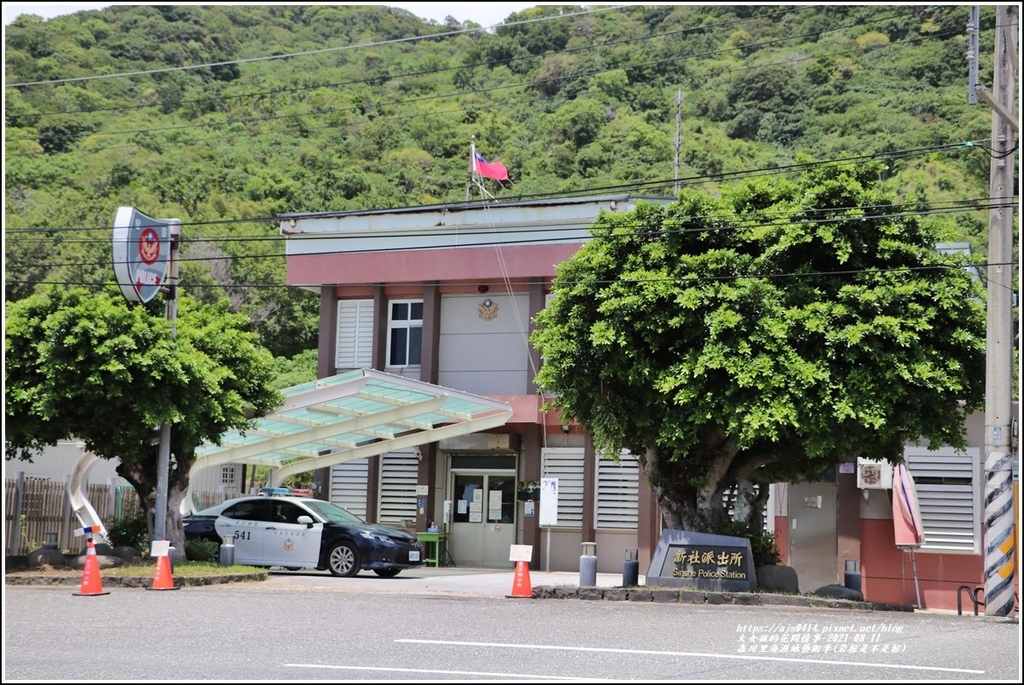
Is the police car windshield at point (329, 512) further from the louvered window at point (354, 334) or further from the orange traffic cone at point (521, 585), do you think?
the louvered window at point (354, 334)

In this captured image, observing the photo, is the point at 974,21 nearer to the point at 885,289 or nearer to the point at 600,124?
the point at 885,289

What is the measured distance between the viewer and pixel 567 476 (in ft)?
97.3

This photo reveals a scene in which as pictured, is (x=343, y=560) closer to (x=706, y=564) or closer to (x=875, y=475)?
(x=706, y=564)

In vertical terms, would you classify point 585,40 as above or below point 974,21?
above

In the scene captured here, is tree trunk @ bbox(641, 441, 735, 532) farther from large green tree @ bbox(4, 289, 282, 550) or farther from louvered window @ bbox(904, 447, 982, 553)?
large green tree @ bbox(4, 289, 282, 550)

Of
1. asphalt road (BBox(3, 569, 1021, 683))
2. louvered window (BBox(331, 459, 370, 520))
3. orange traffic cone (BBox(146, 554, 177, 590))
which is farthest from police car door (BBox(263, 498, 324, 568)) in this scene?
louvered window (BBox(331, 459, 370, 520))

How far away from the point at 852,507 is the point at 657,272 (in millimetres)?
8574

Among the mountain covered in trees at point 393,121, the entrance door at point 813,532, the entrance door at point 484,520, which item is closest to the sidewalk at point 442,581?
the entrance door at point 484,520

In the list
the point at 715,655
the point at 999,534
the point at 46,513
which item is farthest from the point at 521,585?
the point at 46,513

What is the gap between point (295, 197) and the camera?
176 ft

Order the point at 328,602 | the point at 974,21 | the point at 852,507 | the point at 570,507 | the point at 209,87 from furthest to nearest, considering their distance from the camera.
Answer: the point at 209,87 < the point at 570,507 < the point at 852,507 < the point at 974,21 < the point at 328,602

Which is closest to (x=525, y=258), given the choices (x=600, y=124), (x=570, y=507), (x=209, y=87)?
(x=570, y=507)

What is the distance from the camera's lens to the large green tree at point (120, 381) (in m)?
20.8

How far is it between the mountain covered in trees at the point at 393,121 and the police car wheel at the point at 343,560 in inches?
872
